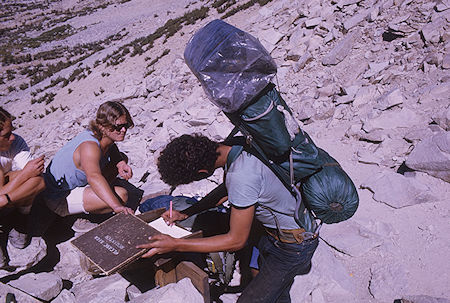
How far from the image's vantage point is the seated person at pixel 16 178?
3008 millimetres

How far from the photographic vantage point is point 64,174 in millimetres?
3508

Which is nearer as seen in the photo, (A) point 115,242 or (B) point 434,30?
(A) point 115,242

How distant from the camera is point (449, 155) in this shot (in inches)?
142

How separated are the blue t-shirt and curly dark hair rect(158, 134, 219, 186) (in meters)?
0.20

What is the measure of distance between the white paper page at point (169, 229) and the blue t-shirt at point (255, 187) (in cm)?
80

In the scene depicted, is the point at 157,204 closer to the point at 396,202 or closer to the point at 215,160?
the point at 215,160

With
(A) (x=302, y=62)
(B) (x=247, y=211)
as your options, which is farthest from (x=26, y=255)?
(A) (x=302, y=62)

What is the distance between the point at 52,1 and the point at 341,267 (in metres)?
65.1

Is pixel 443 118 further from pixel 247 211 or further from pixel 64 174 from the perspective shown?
pixel 64 174

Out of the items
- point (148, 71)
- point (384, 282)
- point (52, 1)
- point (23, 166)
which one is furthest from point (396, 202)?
point (52, 1)

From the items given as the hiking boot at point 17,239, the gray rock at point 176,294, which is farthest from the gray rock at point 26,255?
the gray rock at point 176,294

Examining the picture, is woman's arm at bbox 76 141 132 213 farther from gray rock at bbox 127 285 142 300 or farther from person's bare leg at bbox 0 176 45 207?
gray rock at bbox 127 285 142 300

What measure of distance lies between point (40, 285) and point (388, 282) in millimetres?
2961

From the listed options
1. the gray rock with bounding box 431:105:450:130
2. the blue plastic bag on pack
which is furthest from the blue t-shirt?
the gray rock with bounding box 431:105:450:130
